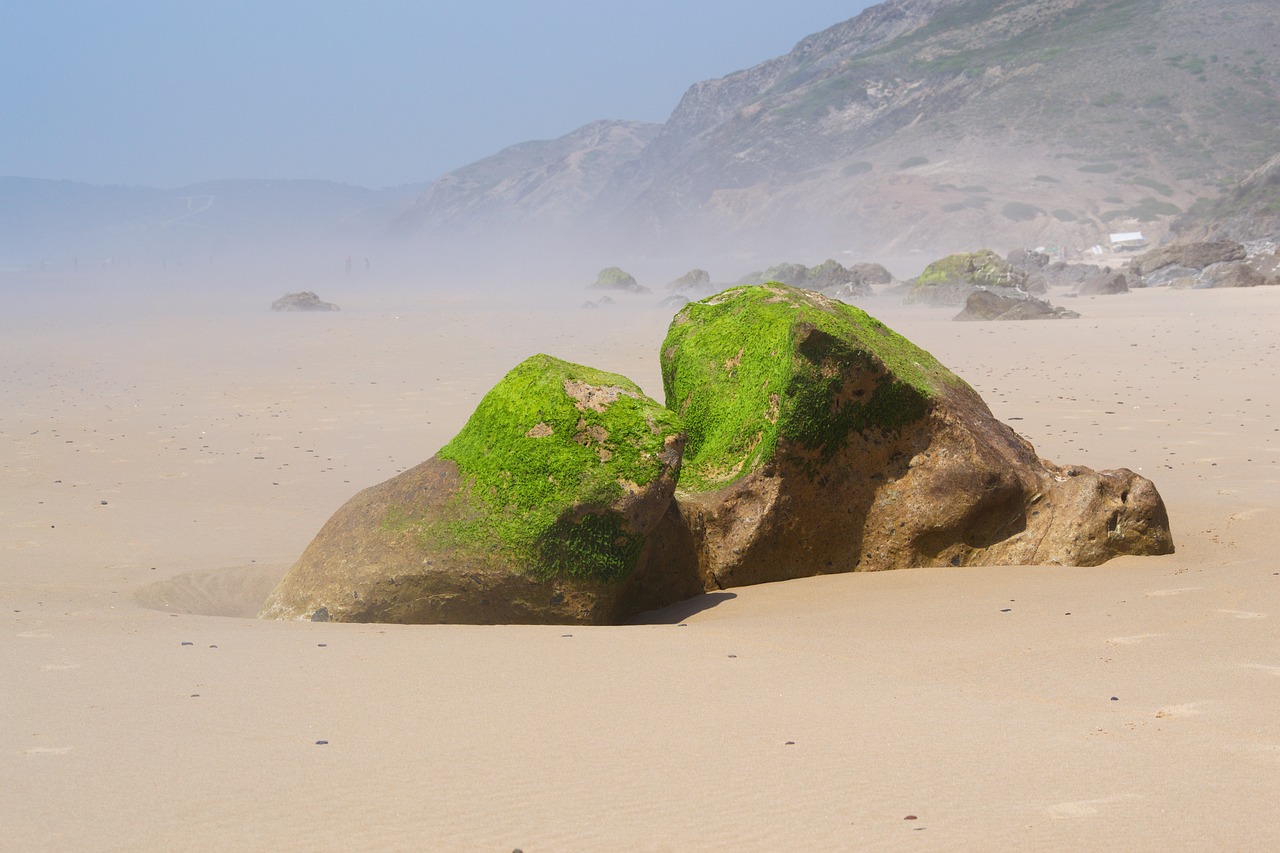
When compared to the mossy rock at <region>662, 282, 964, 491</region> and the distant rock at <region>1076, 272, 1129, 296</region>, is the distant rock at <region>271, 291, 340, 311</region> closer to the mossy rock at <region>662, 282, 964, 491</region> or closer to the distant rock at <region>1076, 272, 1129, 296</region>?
the distant rock at <region>1076, 272, 1129, 296</region>

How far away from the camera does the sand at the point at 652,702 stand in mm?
3018

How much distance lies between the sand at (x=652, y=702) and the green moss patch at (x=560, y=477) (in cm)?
47

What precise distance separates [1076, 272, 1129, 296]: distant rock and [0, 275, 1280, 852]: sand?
25247 mm

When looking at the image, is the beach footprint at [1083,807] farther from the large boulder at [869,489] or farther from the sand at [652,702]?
the large boulder at [869,489]

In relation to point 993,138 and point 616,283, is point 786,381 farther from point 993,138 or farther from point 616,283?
A: point 993,138

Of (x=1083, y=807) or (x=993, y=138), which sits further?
(x=993, y=138)

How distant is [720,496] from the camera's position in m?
6.86

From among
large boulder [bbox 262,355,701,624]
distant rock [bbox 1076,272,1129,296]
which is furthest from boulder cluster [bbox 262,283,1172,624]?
distant rock [bbox 1076,272,1129,296]

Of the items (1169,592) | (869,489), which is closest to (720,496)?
(869,489)

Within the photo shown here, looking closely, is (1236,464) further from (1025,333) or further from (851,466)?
(1025,333)

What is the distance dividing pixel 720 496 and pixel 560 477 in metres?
1.16

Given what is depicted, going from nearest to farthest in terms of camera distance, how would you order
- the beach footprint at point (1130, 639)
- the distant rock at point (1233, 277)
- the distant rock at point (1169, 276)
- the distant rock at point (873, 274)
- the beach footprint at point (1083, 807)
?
the beach footprint at point (1083, 807), the beach footprint at point (1130, 639), the distant rock at point (1233, 277), the distant rock at point (1169, 276), the distant rock at point (873, 274)

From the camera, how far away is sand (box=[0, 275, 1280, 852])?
3018 mm

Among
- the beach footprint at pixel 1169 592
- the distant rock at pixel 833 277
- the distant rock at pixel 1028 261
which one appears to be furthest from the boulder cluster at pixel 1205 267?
the beach footprint at pixel 1169 592
